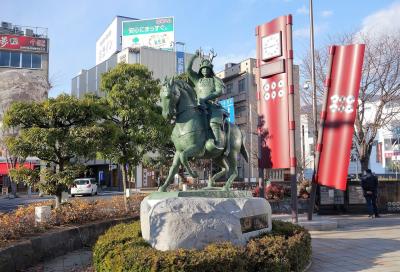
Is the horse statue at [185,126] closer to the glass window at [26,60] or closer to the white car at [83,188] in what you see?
the white car at [83,188]

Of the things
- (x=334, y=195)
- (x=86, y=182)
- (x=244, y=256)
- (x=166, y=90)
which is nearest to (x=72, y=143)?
(x=166, y=90)

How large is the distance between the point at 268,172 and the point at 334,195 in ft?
36.6

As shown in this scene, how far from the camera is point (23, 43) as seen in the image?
41.1m

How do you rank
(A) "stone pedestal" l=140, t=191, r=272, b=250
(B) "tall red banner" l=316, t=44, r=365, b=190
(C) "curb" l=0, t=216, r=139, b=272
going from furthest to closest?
(B) "tall red banner" l=316, t=44, r=365, b=190 < (C) "curb" l=0, t=216, r=139, b=272 < (A) "stone pedestal" l=140, t=191, r=272, b=250

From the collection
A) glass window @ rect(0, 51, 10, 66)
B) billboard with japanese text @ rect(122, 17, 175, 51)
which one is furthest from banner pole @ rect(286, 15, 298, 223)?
billboard with japanese text @ rect(122, 17, 175, 51)

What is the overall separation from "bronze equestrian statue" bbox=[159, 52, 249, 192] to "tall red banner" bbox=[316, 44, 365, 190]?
5873 millimetres

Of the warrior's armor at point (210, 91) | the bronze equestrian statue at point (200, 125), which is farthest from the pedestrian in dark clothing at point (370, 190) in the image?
the warrior's armor at point (210, 91)

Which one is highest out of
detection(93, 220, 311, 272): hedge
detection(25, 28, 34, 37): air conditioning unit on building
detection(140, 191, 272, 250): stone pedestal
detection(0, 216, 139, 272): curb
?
detection(25, 28, 34, 37): air conditioning unit on building

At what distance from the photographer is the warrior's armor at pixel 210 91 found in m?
7.79

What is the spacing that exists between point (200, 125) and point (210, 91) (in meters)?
0.97

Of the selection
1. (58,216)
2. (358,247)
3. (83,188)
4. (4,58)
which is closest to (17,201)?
(83,188)

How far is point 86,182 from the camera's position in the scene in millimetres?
34219

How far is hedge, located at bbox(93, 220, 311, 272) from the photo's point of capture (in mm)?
5492

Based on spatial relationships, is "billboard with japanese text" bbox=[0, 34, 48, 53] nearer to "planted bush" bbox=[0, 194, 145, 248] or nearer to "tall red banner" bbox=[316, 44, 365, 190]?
"planted bush" bbox=[0, 194, 145, 248]
